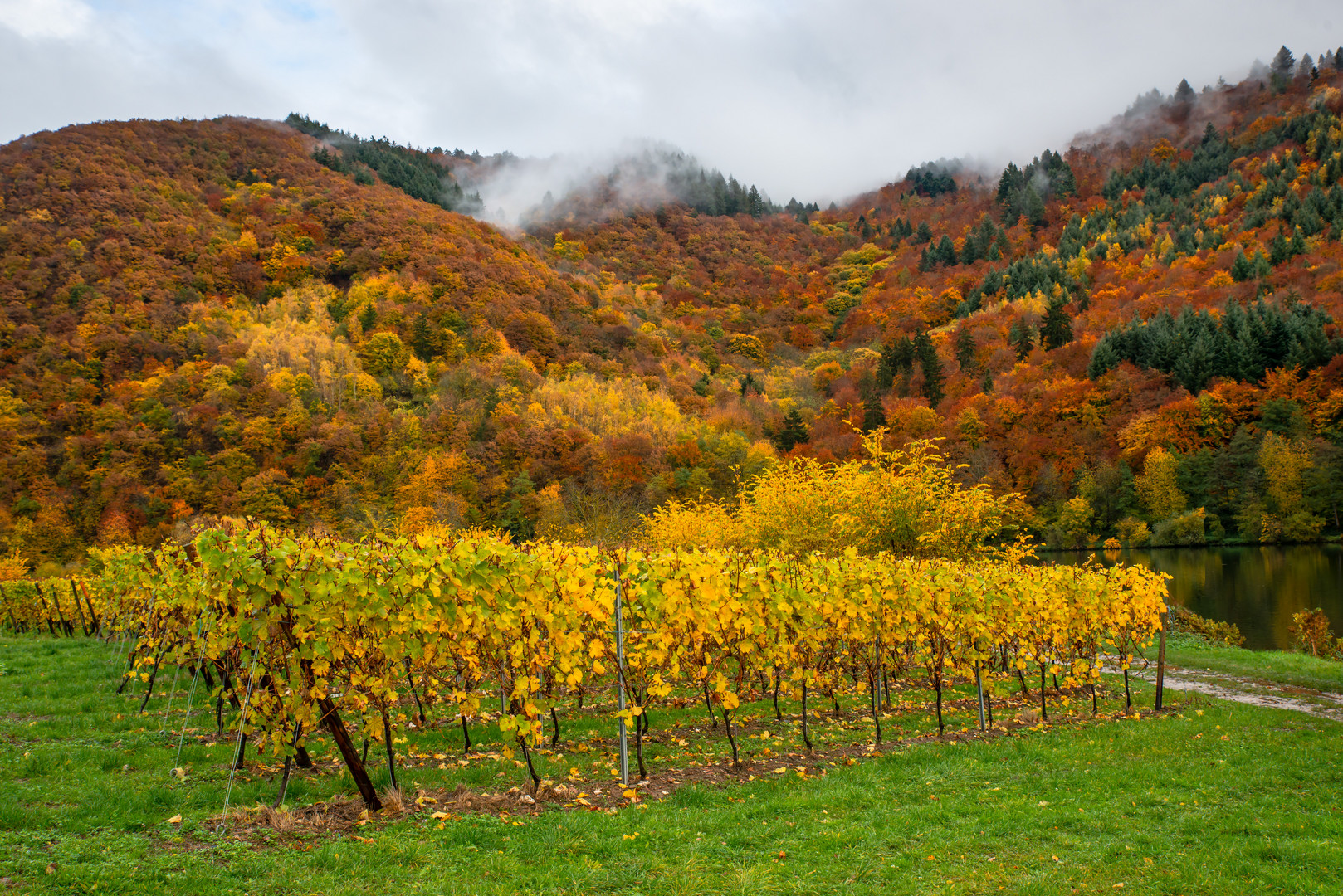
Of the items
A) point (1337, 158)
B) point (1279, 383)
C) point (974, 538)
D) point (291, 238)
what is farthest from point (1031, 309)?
point (291, 238)

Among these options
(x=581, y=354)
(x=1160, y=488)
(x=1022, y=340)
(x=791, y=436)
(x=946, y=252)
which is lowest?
(x=1160, y=488)

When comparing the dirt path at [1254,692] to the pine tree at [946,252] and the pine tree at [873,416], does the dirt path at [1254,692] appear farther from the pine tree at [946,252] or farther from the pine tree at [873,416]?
the pine tree at [946,252]

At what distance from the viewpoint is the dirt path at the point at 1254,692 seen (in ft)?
39.2

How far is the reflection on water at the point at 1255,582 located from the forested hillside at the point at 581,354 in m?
2.94

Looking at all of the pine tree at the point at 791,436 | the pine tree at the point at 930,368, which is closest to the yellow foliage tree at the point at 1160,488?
the pine tree at the point at 930,368

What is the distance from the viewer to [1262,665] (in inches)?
656

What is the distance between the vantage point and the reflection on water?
27.9 m

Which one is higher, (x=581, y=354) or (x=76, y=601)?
(x=581, y=354)

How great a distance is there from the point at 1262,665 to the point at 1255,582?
26.7m

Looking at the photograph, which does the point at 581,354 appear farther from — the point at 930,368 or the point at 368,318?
the point at 930,368

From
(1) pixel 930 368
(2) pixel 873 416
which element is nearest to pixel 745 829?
(2) pixel 873 416

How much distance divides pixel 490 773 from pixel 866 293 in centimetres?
12570

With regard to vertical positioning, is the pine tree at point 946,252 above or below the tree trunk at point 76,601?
above

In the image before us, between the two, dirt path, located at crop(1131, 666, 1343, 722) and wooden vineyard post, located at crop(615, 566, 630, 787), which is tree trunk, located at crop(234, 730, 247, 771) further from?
dirt path, located at crop(1131, 666, 1343, 722)
